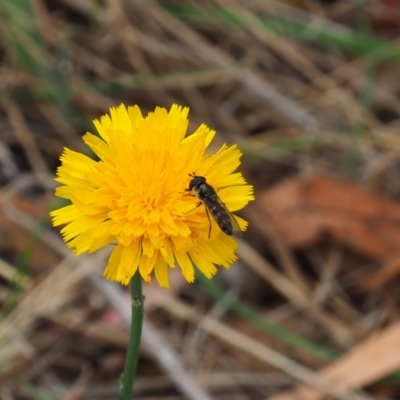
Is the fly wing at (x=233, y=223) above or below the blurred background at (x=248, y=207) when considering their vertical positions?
below

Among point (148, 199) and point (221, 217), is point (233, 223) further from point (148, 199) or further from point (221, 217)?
point (148, 199)

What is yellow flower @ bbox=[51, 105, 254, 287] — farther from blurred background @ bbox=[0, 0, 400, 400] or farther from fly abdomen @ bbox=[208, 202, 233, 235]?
blurred background @ bbox=[0, 0, 400, 400]

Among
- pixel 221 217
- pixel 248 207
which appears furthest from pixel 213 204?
pixel 248 207

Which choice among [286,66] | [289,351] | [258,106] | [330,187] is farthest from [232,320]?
[286,66]

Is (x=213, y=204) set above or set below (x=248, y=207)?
below

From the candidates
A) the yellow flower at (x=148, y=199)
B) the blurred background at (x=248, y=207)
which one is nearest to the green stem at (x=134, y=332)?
the yellow flower at (x=148, y=199)

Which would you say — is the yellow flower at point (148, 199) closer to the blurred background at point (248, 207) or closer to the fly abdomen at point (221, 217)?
the fly abdomen at point (221, 217)
